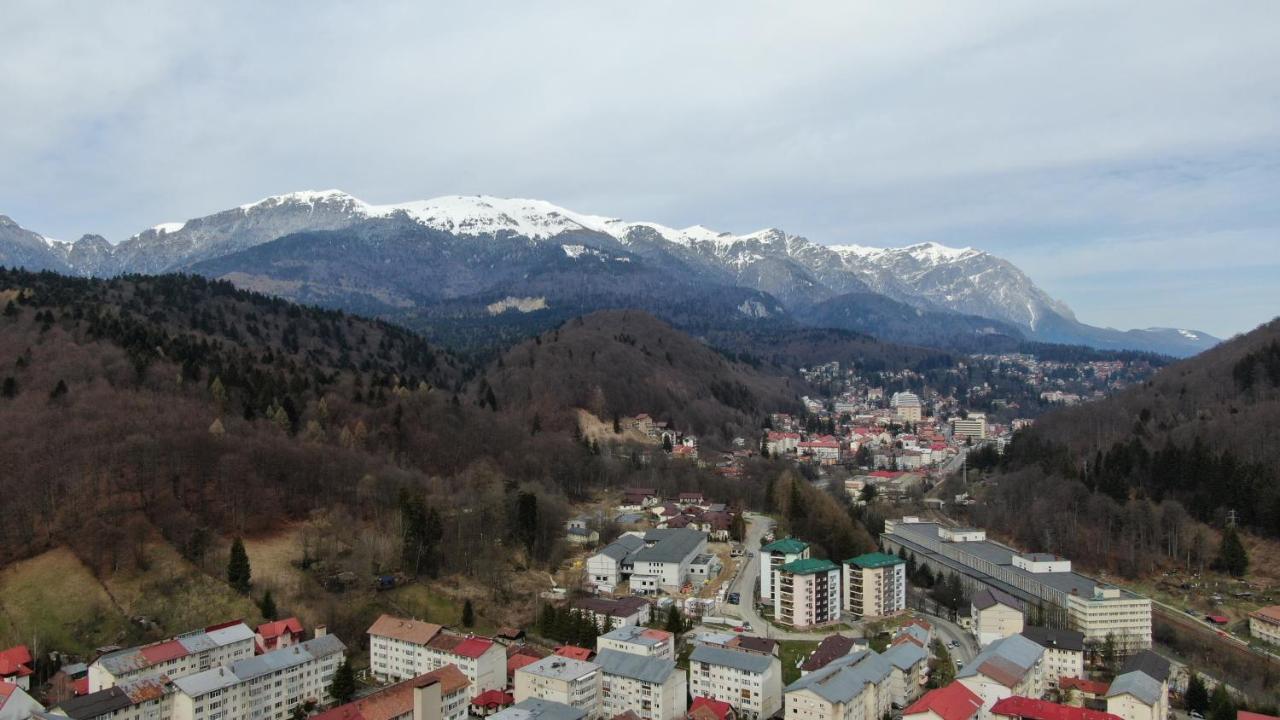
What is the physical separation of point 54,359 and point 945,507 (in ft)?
241

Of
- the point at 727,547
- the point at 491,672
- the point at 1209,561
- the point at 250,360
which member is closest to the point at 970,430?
the point at 1209,561

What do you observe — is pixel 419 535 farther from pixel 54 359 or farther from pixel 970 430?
pixel 970 430

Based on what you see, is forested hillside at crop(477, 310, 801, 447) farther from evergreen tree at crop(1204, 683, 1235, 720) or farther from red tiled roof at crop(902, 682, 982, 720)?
evergreen tree at crop(1204, 683, 1235, 720)

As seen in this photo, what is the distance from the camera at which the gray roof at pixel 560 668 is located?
124 feet

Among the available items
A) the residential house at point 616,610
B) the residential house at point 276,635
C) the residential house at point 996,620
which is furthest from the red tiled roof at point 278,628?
the residential house at point 996,620

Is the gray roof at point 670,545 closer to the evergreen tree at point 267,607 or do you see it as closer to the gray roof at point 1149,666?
the evergreen tree at point 267,607

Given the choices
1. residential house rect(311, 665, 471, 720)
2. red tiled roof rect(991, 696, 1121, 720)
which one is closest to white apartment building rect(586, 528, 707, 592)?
residential house rect(311, 665, 471, 720)

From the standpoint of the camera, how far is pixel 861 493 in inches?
3489

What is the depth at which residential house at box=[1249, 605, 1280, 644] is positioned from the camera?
168 feet

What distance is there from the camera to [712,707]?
1515 inches

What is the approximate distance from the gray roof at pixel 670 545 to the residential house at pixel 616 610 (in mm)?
5310

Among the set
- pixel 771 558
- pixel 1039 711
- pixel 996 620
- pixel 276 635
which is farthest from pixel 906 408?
pixel 276 635

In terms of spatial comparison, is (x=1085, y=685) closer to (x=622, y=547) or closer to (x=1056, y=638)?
(x=1056, y=638)

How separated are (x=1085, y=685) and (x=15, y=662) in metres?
45.9
